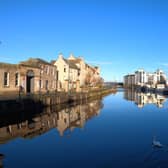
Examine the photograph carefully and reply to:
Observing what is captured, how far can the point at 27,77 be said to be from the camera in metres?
46.8

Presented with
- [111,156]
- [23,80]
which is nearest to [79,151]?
[111,156]

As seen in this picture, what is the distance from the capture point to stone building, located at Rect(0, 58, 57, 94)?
39316 mm

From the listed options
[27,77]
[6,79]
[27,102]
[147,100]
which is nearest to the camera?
[27,102]

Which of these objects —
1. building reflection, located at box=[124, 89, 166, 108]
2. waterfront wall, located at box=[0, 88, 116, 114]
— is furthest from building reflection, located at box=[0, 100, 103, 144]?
building reflection, located at box=[124, 89, 166, 108]

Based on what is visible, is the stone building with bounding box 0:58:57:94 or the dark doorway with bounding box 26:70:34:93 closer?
the stone building with bounding box 0:58:57:94

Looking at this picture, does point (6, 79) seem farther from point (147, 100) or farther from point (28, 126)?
point (147, 100)

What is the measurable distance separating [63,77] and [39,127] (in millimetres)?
48749

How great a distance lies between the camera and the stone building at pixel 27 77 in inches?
1548

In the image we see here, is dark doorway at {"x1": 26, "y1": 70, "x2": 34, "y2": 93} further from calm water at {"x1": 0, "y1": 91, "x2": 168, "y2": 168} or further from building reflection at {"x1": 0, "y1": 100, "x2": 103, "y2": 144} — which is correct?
calm water at {"x1": 0, "y1": 91, "x2": 168, "y2": 168}

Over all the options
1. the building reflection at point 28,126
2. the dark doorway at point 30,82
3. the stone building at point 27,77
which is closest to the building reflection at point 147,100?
the stone building at point 27,77

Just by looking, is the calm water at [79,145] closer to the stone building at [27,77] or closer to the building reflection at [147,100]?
the stone building at [27,77]

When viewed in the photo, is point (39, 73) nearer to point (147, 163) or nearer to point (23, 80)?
point (23, 80)

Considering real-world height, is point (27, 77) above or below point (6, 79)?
above

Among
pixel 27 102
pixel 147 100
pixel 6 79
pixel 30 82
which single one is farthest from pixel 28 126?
pixel 147 100
